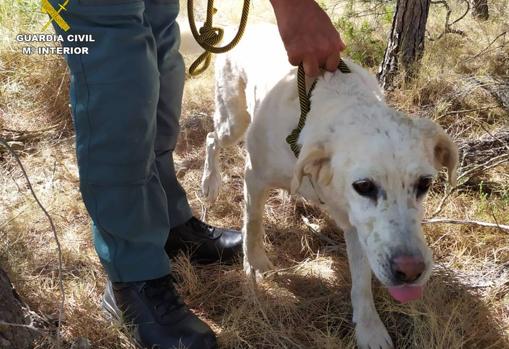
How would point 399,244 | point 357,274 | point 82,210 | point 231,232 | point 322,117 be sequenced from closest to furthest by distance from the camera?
point 399,244 < point 322,117 < point 357,274 < point 231,232 < point 82,210

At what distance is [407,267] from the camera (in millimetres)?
1584

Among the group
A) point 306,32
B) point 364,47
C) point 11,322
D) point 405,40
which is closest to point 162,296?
point 11,322

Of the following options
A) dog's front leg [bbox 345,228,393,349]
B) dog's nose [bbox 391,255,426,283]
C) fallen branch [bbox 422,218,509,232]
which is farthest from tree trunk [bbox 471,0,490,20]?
dog's nose [bbox 391,255,426,283]

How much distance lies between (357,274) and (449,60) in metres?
2.26

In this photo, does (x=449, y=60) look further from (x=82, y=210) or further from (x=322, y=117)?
(x=82, y=210)

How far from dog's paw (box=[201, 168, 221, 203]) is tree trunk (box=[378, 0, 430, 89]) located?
1315 millimetres

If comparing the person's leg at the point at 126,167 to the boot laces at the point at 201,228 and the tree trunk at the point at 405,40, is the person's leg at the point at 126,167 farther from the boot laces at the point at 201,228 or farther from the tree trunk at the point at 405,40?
the tree trunk at the point at 405,40

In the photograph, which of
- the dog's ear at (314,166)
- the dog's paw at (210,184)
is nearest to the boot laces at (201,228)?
the dog's paw at (210,184)

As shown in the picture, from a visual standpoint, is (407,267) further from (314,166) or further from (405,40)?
(405,40)

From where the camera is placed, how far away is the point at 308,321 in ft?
6.95

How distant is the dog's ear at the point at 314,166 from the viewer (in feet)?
5.81

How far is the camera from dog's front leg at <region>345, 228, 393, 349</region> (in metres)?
1.99

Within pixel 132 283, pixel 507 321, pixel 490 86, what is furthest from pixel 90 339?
pixel 490 86

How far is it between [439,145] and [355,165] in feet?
1.14
